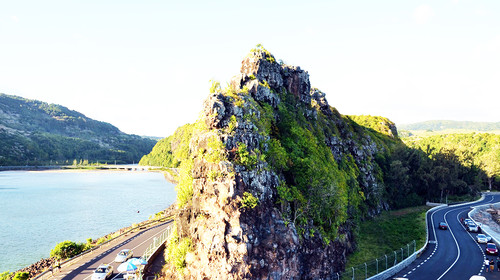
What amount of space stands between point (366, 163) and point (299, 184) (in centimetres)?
4213

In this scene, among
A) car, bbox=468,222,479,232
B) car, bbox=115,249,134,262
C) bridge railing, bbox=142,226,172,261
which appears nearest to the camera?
bridge railing, bbox=142,226,172,261

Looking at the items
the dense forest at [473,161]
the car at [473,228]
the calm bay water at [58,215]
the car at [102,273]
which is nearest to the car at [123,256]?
the car at [102,273]

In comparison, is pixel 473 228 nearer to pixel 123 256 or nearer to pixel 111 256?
pixel 123 256

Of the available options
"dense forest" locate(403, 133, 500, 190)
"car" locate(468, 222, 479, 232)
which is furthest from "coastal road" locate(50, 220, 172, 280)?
"dense forest" locate(403, 133, 500, 190)

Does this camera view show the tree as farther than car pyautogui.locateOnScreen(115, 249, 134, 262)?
Yes

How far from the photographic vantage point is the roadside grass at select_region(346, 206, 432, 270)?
5244 cm

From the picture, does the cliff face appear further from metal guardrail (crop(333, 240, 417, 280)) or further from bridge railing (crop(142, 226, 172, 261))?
bridge railing (crop(142, 226, 172, 261))

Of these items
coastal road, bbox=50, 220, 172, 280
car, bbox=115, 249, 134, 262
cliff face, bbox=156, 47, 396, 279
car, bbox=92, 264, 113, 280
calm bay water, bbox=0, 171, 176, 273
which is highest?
cliff face, bbox=156, 47, 396, 279

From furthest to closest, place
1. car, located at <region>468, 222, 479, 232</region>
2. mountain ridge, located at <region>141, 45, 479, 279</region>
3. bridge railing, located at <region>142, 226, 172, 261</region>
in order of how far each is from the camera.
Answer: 1. car, located at <region>468, 222, 479, 232</region>
2. bridge railing, located at <region>142, 226, 172, 261</region>
3. mountain ridge, located at <region>141, 45, 479, 279</region>

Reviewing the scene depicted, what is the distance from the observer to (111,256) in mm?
49656

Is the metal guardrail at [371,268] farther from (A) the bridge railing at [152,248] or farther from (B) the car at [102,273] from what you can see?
(B) the car at [102,273]

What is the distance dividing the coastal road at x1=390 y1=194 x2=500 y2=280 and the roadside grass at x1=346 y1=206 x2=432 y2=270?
2511 millimetres

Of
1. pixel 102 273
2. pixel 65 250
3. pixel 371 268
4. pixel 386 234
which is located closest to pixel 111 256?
pixel 65 250

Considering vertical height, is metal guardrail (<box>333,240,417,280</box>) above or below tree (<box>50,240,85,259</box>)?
below
